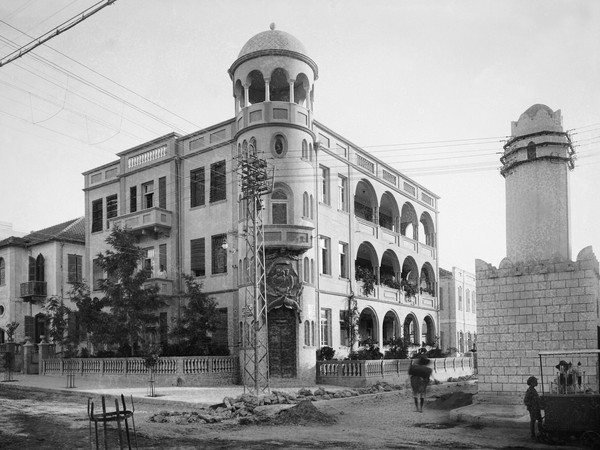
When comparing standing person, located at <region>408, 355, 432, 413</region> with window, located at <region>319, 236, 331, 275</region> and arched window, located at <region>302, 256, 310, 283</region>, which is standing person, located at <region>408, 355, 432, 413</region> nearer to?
arched window, located at <region>302, 256, 310, 283</region>

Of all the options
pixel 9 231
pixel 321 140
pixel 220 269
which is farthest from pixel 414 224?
pixel 9 231

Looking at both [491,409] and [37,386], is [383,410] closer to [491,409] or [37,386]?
[491,409]

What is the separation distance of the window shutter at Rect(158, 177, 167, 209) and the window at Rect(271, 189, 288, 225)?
29.1ft

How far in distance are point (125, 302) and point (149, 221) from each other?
19.9 feet

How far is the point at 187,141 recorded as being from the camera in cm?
3734

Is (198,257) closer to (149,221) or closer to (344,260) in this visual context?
(149,221)

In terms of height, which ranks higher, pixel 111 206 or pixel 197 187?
pixel 197 187

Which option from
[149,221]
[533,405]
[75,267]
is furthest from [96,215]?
[533,405]

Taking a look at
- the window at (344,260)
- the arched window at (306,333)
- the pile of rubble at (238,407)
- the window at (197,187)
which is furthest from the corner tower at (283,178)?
the pile of rubble at (238,407)

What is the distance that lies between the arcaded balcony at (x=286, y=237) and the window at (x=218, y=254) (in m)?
5.05

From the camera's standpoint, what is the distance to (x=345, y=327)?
36.6 metres

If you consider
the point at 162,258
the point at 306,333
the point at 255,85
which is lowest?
the point at 306,333

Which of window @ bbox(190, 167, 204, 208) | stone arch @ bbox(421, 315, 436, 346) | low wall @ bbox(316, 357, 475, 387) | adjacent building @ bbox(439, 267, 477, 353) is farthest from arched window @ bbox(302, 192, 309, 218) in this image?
adjacent building @ bbox(439, 267, 477, 353)

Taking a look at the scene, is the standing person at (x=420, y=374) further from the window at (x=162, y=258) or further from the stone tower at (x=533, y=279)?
the window at (x=162, y=258)
